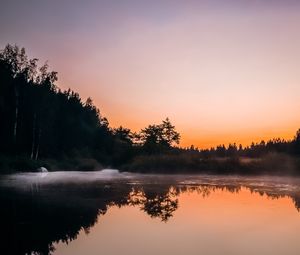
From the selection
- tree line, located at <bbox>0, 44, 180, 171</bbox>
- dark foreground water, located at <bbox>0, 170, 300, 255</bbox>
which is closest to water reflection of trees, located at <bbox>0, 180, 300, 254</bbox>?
dark foreground water, located at <bbox>0, 170, 300, 255</bbox>

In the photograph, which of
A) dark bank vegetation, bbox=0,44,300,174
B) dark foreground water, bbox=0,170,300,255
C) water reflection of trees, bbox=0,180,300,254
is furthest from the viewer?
dark bank vegetation, bbox=0,44,300,174

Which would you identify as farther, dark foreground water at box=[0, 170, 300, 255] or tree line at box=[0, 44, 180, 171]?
tree line at box=[0, 44, 180, 171]

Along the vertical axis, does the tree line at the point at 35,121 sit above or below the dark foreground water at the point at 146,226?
above

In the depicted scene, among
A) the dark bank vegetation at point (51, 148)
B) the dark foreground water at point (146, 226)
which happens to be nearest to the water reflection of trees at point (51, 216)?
the dark foreground water at point (146, 226)

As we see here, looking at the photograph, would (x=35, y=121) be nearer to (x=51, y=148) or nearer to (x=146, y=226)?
(x=51, y=148)

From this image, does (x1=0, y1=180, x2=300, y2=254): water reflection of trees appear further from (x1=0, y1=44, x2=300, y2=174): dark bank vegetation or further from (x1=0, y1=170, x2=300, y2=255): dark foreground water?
(x1=0, y1=44, x2=300, y2=174): dark bank vegetation

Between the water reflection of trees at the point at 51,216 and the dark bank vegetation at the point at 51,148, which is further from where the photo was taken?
the dark bank vegetation at the point at 51,148

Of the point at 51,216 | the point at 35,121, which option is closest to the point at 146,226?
the point at 51,216

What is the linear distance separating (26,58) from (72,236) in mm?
46347

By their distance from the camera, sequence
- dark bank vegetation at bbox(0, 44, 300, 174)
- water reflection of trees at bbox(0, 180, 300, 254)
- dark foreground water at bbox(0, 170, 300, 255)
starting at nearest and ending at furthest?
dark foreground water at bbox(0, 170, 300, 255) < water reflection of trees at bbox(0, 180, 300, 254) < dark bank vegetation at bbox(0, 44, 300, 174)

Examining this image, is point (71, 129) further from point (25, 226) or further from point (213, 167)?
point (25, 226)

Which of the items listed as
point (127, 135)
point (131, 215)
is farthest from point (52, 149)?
point (131, 215)

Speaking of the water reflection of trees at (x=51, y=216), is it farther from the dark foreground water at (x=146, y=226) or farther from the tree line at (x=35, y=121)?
the tree line at (x=35, y=121)

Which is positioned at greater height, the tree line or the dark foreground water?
the tree line
